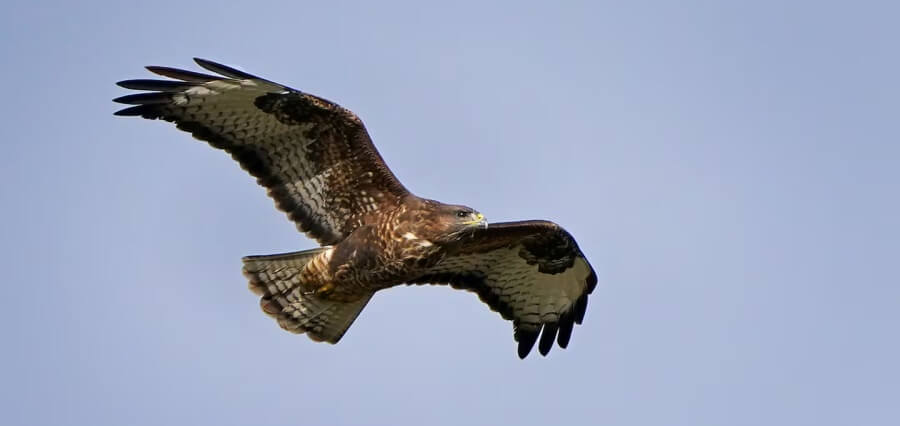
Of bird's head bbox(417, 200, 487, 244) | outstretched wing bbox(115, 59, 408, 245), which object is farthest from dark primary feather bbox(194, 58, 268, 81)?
bird's head bbox(417, 200, 487, 244)

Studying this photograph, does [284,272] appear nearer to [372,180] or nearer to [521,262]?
[372,180]

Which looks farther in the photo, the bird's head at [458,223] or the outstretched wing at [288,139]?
the outstretched wing at [288,139]

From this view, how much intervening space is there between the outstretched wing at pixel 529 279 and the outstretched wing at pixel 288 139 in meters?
1.26

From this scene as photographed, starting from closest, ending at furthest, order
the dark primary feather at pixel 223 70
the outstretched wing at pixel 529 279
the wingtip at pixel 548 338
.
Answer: the dark primary feather at pixel 223 70 → the outstretched wing at pixel 529 279 → the wingtip at pixel 548 338

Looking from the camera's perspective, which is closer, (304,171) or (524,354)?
(304,171)

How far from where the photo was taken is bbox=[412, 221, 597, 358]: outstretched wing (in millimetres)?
15164

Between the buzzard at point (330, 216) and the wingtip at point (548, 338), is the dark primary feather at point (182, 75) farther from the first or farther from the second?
the wingtip at point (548, 338)

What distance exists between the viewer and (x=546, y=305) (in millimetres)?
15688

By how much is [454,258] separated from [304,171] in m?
1.86

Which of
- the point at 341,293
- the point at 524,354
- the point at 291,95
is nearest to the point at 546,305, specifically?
the point at 524,354

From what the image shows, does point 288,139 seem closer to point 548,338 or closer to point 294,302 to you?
point 294,302

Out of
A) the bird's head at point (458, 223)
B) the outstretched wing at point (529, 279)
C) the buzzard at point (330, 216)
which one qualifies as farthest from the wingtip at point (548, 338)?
the bird's head at point (458, 223)

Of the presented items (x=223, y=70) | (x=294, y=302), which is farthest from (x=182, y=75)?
(x=294, y=302)

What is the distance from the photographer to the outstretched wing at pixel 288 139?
45.1 ft
